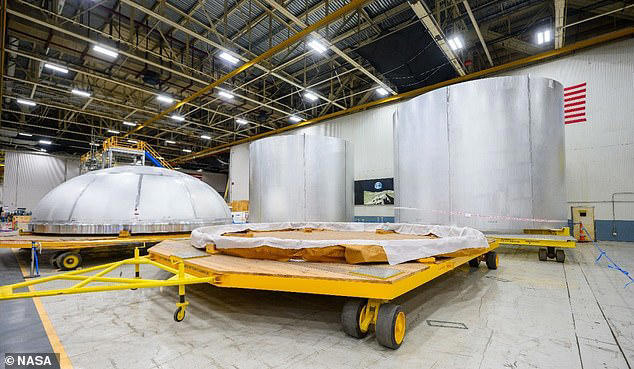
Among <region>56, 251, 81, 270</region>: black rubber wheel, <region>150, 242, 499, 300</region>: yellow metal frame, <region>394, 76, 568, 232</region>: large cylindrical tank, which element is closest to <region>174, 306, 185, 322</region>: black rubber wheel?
<region>150, 242, 499, 300</region>: yellow metal frame

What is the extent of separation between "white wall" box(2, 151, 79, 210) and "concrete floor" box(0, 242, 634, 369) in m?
26.4

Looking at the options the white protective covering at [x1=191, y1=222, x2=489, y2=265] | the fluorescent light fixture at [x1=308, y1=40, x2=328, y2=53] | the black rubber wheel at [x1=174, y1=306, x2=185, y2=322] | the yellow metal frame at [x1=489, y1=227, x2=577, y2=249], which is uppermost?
the fluorescent light fixture at [x1=308, y1=40, x2=328, y2=53]

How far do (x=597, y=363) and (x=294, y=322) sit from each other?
7.20 feet

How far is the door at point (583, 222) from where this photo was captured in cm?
849

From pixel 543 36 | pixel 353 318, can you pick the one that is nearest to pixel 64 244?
pixel 353 318

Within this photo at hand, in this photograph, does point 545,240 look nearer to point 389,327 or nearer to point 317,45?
point 389,327

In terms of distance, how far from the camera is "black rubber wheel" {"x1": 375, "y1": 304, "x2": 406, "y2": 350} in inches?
82.1

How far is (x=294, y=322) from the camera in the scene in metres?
2.68

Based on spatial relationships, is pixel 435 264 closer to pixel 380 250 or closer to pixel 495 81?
pixel 380 250

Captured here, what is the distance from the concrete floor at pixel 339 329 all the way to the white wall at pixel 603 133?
6.23 metres

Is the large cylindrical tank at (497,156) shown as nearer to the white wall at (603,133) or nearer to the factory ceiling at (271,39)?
the factory ceiling at (271,39)

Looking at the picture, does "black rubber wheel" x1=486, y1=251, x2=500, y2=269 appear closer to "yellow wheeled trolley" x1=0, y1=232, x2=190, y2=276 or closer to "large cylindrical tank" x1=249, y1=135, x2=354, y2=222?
"large cylindrical tank" x1=249, y1=135, x2=354, y2=222

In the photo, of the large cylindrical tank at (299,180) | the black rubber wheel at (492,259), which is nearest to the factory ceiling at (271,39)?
the large cylindrical tank at (299,180)

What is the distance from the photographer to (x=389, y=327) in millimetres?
2082
